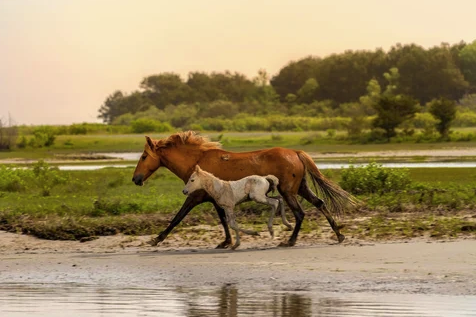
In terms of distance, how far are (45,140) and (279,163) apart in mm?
43837

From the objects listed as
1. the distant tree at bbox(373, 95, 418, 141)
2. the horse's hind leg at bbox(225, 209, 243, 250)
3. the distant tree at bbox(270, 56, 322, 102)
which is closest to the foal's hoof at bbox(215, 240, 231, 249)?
the horse's hind leg at bbox(225, 209, 243, 250)

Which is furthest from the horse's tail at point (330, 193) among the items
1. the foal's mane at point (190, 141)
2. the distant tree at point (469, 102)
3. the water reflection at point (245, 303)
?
the distant tree at point (469, 102)

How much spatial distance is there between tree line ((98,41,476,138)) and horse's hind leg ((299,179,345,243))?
2325 inches

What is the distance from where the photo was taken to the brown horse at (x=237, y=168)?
1433 cm

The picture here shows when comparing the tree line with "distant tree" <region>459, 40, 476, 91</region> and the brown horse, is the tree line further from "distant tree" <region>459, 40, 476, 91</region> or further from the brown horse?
the brown horse

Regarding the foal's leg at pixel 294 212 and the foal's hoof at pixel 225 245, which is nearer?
the foal's leg at pixel 294 212

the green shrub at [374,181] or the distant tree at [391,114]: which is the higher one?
the distant tree at [391,114]

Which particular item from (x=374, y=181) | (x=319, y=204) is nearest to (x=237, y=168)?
(x=319, y=204)

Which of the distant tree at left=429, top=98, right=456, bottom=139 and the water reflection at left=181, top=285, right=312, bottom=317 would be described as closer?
the water reflection at left=181, top=285, right=312, bottom=317

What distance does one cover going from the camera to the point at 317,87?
93.1 meters

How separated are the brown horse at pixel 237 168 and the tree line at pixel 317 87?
5856cm

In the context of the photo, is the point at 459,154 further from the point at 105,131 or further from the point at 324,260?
the point at 105,131

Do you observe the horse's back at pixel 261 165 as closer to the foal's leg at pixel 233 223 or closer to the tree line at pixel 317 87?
the foal's leg at pixel 233 223

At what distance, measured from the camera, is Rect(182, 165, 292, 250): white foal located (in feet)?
45.9
